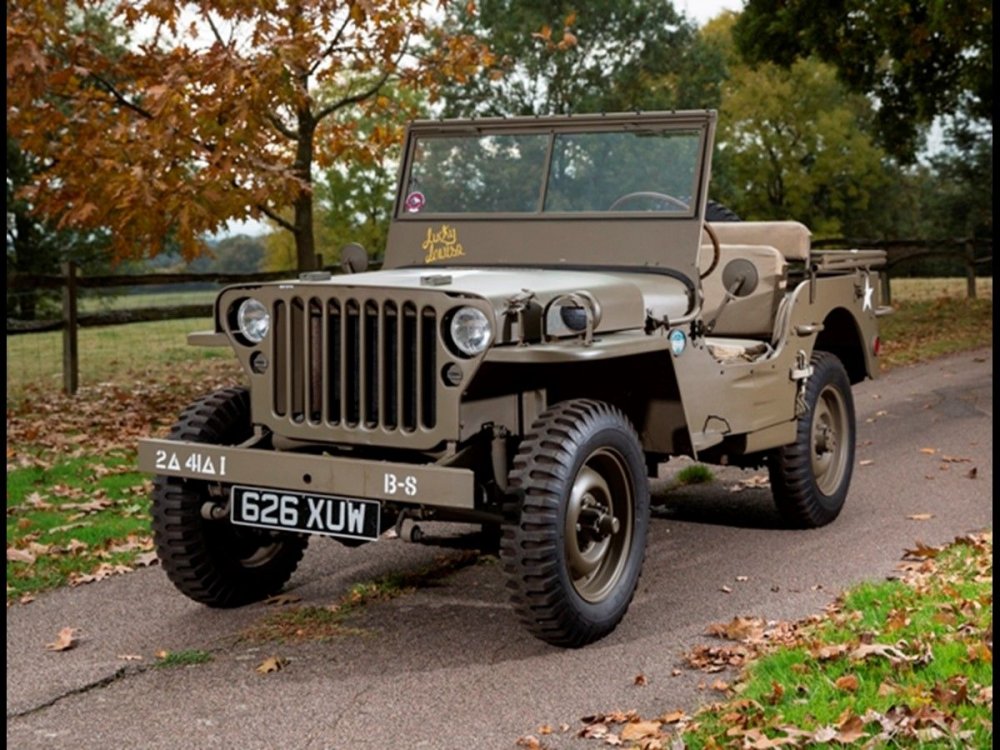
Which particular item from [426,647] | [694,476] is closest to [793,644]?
[426,647]

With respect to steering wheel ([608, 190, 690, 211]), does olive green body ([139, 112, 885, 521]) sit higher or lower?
lower

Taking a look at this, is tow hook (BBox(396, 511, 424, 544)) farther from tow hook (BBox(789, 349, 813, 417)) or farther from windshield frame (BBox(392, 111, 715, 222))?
tow hook (BBox(789, 349, 813, 417))

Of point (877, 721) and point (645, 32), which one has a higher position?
point (645, 32)

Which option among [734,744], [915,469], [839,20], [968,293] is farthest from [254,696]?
[968,293]

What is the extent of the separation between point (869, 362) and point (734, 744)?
4.67 meters

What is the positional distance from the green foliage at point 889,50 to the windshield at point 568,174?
45.7 ft

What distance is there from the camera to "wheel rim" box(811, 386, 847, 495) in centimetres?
813

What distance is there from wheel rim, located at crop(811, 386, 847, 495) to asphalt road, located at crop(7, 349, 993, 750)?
247mm

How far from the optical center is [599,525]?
5844 millimetres

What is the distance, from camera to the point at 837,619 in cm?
580

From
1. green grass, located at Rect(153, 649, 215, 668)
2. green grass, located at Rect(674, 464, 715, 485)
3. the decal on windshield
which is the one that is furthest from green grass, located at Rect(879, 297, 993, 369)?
green grass, located at Rect(153, 649, 215, 668)

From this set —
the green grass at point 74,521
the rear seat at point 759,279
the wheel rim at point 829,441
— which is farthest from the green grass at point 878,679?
the green grass at point 74,521

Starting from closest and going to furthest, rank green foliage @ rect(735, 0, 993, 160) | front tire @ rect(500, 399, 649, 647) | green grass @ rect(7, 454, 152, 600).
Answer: front tire @ rect(500, 399, 649, 647) < green grass @ rect(7, 454, 152, 600) < green foliage @ rect(735, 0, 993, 160)

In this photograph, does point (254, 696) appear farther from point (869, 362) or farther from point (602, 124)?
point (869, 362)
